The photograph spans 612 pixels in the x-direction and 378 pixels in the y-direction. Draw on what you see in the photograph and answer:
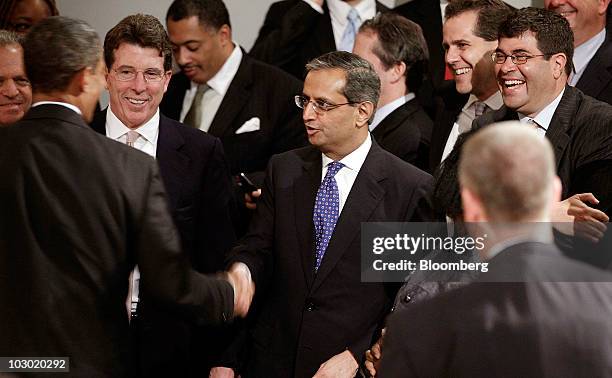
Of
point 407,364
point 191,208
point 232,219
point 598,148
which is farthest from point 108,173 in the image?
point 598,148

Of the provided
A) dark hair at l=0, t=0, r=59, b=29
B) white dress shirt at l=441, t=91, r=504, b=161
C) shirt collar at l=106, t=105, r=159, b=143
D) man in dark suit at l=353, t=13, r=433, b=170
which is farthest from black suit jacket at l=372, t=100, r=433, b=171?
dark hair at l=0, t=0, r=59, b=29

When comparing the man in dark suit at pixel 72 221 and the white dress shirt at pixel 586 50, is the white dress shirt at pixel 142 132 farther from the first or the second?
the white dress shirt at pixel 586 50

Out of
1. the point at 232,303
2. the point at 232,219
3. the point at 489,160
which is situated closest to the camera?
the point at 489,160

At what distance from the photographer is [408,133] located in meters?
3.59

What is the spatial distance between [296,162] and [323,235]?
0.28 meters

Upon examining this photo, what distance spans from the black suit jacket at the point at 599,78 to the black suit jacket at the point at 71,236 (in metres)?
1.94

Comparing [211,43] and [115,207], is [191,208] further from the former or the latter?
[211,43]

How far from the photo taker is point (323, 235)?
301cm

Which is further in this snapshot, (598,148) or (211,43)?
(211,43)

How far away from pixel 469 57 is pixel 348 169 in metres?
0.86

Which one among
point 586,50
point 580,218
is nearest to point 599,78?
point 586,50

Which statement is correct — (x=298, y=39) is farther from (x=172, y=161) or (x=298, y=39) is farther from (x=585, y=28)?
(x=172, y=161)

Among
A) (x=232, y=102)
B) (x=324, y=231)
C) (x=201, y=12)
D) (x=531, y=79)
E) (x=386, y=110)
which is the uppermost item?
(x=531, y=79)

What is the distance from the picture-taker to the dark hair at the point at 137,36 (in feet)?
10.4
